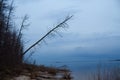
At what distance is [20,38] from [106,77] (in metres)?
10.1

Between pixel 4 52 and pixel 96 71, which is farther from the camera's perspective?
pixel 4 52

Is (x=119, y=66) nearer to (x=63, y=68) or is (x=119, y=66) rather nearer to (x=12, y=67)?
(x=12, y=67)

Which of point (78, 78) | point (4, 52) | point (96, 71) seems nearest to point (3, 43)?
point (4, 52)

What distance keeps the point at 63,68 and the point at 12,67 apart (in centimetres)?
505

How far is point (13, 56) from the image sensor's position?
17.8 meters

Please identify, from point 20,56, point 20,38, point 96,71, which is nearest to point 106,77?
point 96,71

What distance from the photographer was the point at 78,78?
1841 centimetres

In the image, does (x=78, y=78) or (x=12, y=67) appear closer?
(x=12, y=67)

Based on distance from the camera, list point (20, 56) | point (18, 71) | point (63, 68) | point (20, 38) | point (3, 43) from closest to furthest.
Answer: point (18, 71) → point (3, 43) → point (20, 56) → point (63, 68) → point (20, 38)

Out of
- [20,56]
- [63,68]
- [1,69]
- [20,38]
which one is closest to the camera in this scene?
[1,69]

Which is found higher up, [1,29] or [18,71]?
[1,29]

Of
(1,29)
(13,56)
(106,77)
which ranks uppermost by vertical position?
(1,29)

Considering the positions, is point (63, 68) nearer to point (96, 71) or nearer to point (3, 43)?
point (3, 43)

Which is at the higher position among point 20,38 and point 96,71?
point 20,38
